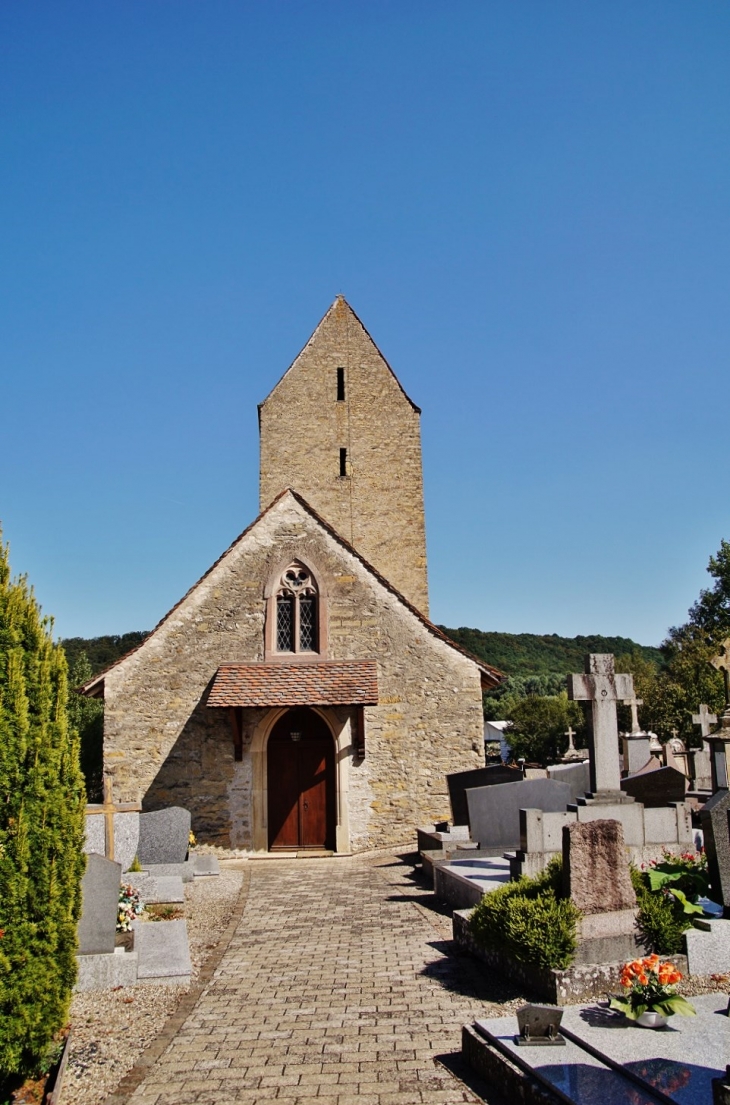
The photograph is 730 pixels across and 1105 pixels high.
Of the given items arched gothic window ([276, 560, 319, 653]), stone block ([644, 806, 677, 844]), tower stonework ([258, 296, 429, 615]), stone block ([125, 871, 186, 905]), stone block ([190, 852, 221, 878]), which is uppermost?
tower stonework ([258, 296, 429, 615])

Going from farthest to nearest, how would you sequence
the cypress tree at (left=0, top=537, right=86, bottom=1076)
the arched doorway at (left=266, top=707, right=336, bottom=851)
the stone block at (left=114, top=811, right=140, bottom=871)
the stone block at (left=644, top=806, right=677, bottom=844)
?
1. the arched doorway at (left=266, top=707, right=336, bottom=851)
2. the stone block at (left=114, top=811, right=140, bottom=871)
3. the stone block at (left=644, top=806, right=677, bottom=844)
4. the cypress tree at (left=0, top=537, right=86, bottom=1076)

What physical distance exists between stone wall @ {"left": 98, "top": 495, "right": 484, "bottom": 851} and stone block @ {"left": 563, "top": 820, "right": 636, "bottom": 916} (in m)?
9.84

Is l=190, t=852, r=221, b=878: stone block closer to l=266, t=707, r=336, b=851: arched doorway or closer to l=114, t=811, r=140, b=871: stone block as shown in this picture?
l=266, t=707, r=336, b=851: arched doorway

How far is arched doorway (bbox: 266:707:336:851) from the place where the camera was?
16.4 meters

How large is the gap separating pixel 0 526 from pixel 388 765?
11774 millimetres

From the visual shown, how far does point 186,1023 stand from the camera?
21.7ft

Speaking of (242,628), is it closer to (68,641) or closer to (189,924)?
(189,924)

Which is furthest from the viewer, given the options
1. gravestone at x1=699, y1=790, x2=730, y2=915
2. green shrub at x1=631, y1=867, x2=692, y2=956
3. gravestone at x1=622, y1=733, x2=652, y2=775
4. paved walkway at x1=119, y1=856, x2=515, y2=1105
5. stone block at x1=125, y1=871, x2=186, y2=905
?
gravestone at x1=622, y1=733, x2=652, y2=775

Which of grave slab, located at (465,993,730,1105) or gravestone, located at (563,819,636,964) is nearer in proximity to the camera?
grave slab, located at (465,993,730,1105)

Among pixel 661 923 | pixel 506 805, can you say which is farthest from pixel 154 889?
pixel 661 923

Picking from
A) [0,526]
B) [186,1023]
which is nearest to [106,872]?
[186,1023]

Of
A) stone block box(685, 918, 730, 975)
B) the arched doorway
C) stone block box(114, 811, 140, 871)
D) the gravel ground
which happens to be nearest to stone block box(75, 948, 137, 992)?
the gravel ground

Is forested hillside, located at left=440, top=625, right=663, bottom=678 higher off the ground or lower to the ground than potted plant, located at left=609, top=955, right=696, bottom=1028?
higher

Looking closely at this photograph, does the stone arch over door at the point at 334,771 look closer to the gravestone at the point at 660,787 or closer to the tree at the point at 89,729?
the gravestone at the point at 660,787
